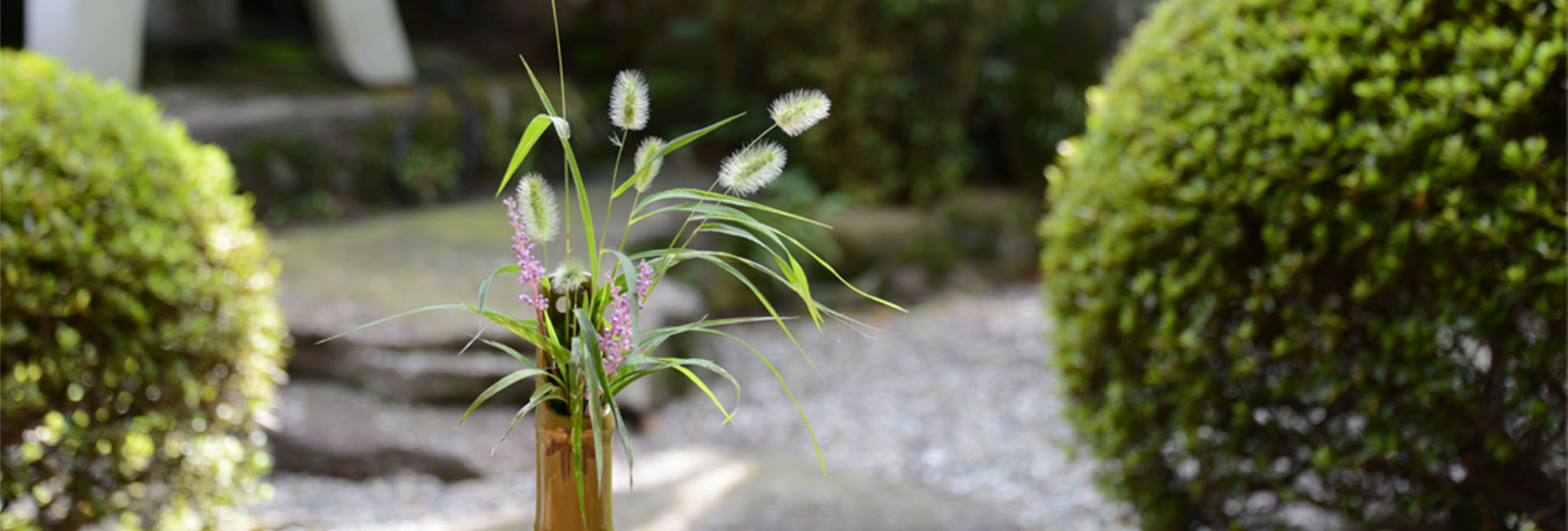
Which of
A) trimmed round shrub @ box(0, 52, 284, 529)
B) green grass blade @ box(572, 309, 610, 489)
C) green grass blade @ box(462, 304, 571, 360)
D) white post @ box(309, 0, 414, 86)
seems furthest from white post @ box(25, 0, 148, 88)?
green grass blade @ box(572, 309, 610, 489)

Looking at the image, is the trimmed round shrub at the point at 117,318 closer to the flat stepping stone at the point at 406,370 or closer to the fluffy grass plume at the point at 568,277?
the flat stepping stone at the point at 406,370

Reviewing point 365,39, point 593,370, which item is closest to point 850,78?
point 365,39

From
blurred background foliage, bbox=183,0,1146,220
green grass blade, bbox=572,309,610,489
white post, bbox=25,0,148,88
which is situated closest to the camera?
green grass blade, bbox=572,309,610,489

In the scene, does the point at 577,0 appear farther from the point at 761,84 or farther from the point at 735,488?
the point at 735,488

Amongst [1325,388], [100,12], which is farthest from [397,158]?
[1325,388]

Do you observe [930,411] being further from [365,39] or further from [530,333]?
[365,39]

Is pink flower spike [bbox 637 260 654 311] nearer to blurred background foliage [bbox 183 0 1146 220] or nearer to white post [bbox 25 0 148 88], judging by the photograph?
white post [bbox 25 0 148 88]

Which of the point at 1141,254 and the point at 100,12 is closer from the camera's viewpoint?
the point at 1141,254
